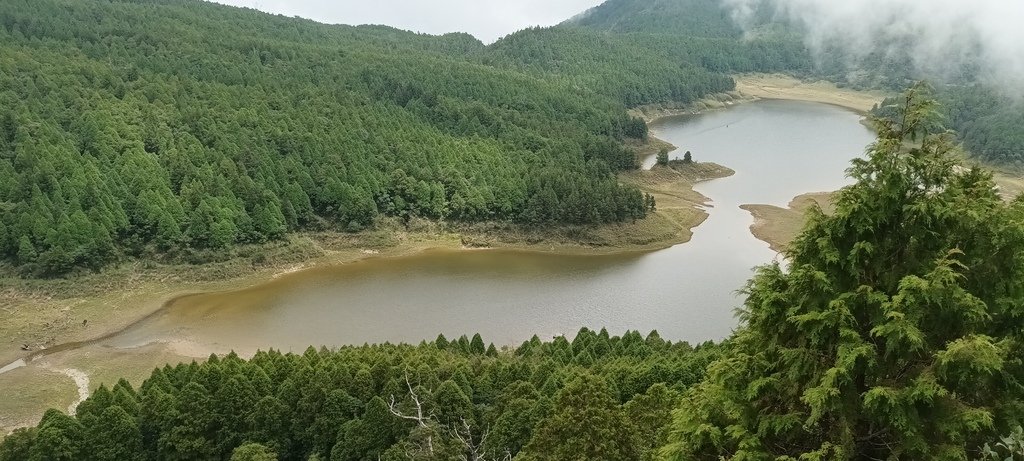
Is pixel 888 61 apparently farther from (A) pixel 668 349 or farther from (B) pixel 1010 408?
(B) pixel 1010 408

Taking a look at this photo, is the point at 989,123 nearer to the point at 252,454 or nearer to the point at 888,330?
the point at 252,454

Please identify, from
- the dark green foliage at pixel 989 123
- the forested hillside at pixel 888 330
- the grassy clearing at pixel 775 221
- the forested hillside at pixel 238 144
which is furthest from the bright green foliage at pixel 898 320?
the dark green foliage at pixel 989 123

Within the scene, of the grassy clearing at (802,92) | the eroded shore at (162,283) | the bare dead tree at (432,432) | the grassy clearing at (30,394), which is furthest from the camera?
the grassy clearing at (802,92)

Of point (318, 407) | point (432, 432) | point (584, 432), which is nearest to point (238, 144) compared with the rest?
point (318, 407)

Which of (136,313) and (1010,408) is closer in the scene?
(1010,408)

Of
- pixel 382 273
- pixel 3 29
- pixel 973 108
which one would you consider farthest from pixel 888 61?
pixel 3 29

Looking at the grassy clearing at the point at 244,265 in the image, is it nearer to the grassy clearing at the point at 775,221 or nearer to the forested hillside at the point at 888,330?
the grassy clearing at the point at 775,221

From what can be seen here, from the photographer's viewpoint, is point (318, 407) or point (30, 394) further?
point (30, 394)
